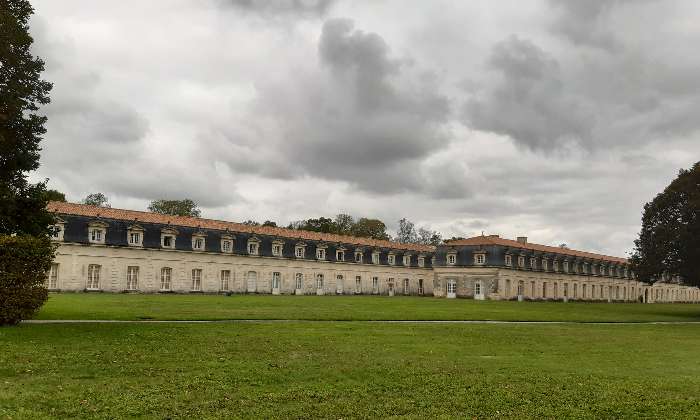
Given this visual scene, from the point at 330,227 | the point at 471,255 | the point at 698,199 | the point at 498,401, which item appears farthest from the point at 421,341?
the point at 330,227

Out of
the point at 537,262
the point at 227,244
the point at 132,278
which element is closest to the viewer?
the point at 132,278

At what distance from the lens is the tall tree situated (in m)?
21.3

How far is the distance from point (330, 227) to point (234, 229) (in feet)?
109

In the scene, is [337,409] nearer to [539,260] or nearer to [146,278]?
[146,278]

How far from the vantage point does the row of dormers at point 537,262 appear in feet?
243

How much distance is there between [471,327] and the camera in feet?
81.8

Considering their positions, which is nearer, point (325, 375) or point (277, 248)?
point (325, 375)

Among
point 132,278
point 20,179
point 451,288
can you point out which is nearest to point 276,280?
point 132,278

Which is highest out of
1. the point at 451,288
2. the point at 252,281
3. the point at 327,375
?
the point at 252,281

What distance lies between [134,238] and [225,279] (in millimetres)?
10767

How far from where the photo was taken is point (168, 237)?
60.1 metres

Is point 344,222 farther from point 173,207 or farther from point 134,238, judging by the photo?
point 134,238

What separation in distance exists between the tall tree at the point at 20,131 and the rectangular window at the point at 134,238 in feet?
115

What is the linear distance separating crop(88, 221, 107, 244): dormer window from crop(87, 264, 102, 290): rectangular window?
7.71 ft
